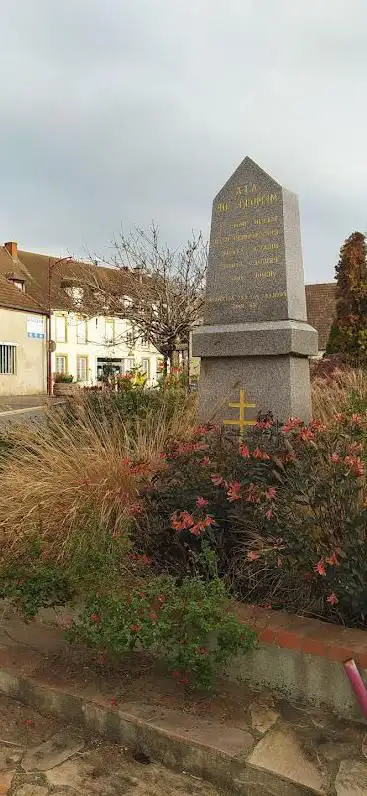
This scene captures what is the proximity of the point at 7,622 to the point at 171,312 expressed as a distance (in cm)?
1236

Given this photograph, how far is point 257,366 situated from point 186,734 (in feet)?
9.84

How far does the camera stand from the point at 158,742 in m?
2.44

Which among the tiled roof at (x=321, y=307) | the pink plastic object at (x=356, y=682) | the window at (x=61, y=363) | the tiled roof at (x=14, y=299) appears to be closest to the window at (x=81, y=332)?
the window at (x=61, y=363)

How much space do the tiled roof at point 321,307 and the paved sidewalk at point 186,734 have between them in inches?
1187

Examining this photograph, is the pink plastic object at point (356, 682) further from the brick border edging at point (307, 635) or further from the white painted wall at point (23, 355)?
the white painted wall at point (23, 355)

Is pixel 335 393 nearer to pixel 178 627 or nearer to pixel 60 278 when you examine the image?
pixel 178 627

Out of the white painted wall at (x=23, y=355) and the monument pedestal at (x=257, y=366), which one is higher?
the white painted wall at (x=23, y=355)

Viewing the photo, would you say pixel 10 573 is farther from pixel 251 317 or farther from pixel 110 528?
pixel 251 317

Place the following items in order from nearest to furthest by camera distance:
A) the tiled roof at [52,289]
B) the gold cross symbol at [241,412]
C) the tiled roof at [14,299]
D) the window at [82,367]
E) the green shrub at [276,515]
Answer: the green shrub at [276,515], the gold cross symbol at [241,412], the tiled roof at [52,289], the tiled roof at [14,299], the window at [82,367]

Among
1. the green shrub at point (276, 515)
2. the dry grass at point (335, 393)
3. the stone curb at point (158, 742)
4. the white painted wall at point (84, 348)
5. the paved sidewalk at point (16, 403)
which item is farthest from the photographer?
the white painted wall at point (84, 348)

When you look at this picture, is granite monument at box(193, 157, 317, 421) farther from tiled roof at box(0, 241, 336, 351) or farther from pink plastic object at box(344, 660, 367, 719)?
tiled roof at box(0, 241, 336, 351)

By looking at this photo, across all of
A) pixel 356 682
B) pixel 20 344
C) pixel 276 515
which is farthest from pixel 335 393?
pixel 20 344

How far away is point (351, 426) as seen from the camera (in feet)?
12.7

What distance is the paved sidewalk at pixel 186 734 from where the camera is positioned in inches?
88.3
